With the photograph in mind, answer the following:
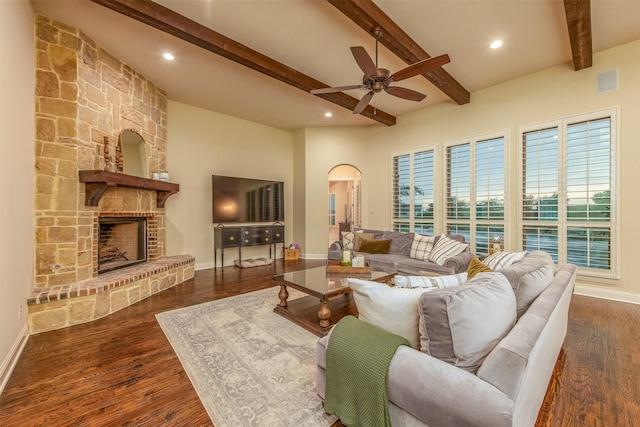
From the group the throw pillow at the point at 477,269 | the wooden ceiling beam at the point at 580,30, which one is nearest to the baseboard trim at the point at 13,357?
the throw pillow at the point at 477,269

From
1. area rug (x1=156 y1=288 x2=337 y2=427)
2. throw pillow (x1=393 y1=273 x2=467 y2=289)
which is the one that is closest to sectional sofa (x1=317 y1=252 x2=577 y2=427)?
throw pillow (x1=393 y1=273 x2=467 y2=289)

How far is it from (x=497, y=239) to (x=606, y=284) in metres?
1.32

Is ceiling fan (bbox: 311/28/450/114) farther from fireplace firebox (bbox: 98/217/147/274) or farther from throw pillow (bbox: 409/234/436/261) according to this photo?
fireplace firebox (bbox: 98/217/147/274)

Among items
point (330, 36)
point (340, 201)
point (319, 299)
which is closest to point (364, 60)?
point (330, 36)

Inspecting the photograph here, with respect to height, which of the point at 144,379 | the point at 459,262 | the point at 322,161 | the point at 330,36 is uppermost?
the point at 330,36

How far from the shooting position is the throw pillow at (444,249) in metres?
3.73

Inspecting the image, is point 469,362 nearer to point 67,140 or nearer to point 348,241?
point 348,241

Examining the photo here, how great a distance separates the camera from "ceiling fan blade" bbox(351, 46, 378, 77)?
2562 mm

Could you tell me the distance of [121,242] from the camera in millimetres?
3879

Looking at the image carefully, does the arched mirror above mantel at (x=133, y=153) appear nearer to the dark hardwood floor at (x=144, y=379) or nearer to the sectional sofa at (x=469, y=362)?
the dark hardwood floor at (x=144, y=379)

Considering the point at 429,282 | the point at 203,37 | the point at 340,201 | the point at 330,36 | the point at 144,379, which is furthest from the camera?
the point at 340,201

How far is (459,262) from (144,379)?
11.3 ft

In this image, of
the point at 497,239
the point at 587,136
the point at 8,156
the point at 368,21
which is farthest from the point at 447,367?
the point at 587,136

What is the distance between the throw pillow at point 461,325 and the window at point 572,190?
3717mm
